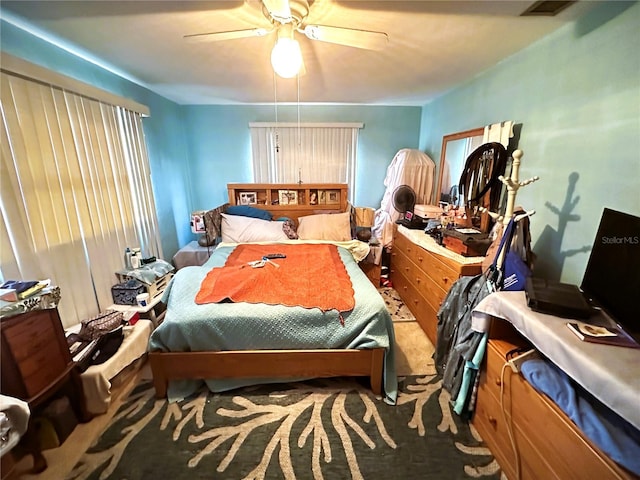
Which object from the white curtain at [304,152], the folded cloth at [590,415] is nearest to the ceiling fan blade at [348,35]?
the folded cloth at [590,415]

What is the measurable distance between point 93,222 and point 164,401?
1.39 m

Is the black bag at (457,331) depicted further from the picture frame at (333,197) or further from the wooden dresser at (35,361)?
the wooden dresser at (35,361)

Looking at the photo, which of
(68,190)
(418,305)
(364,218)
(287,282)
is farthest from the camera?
(364,218)

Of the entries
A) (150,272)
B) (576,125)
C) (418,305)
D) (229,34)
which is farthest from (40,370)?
(576,125)

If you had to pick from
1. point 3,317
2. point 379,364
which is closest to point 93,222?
point 3,317

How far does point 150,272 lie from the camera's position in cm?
230

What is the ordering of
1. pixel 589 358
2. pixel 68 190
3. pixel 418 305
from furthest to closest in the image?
pixel 418 305, pixel 68 190, pixel 589 358

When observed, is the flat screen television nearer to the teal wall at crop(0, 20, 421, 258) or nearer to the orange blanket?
the orange blanket

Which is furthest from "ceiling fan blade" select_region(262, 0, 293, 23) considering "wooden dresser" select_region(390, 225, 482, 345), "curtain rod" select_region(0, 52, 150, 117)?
"wooden dresser" select_region(390, 225, 482, 345)

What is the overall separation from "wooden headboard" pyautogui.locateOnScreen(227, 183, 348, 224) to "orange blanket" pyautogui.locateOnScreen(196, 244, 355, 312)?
101 cm

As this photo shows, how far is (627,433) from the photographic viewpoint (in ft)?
2.92

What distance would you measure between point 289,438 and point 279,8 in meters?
2.08

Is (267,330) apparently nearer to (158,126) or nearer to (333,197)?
(333,197)

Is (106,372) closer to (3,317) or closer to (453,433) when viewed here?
(3,317)
